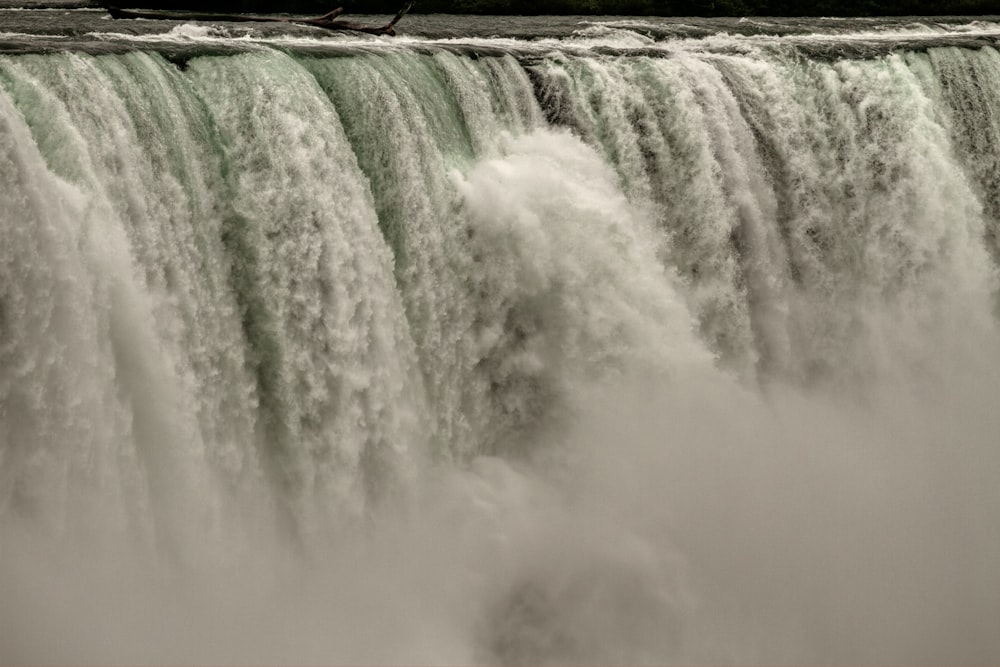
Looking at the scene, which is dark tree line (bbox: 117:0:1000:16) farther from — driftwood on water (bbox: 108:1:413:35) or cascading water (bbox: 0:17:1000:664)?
cascading water (bbox: 0:17:1000:664)

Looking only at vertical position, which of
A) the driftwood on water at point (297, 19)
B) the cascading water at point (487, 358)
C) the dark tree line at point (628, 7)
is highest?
the dark tree line at point (628, 7)

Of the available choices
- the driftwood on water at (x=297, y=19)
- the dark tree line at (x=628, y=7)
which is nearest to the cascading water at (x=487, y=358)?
the driftwood on water at (x=297, y=19)

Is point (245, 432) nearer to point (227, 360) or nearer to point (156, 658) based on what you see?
point (227, 360)

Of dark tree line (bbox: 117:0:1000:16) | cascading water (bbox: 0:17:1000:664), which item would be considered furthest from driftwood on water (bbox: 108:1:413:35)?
dark tree line (bbox: 117:0:1000:16)

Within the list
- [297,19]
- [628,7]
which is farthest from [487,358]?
[628,7]

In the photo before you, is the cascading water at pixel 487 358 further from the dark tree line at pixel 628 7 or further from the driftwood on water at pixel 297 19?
the dark tree line at pixel 628 7

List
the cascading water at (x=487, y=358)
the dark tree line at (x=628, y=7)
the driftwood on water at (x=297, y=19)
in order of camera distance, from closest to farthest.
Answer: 1. the cascading water at (x=487, y=358)
2. the driftwood on water at (x=297, y=19)
3. the dark tree line at (x=628, y=7)

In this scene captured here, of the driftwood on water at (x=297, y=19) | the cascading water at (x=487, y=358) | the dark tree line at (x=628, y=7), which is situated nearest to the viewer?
the cascading water at (x=487, y=358)
